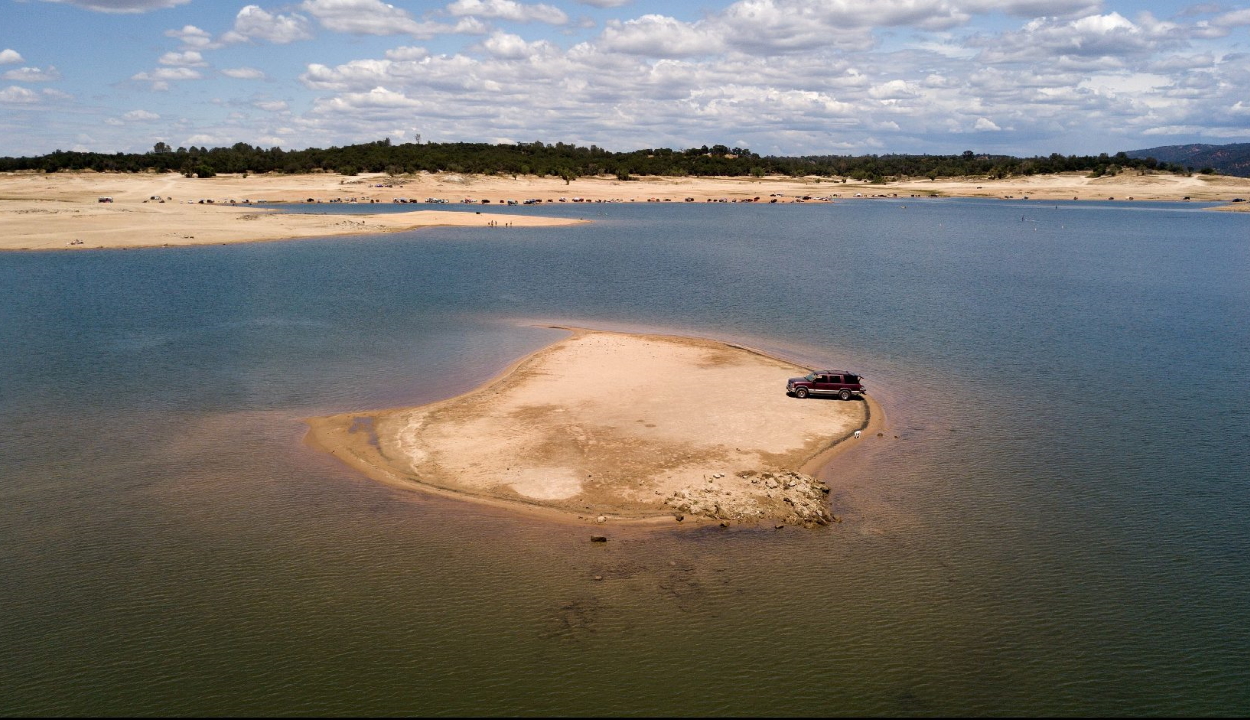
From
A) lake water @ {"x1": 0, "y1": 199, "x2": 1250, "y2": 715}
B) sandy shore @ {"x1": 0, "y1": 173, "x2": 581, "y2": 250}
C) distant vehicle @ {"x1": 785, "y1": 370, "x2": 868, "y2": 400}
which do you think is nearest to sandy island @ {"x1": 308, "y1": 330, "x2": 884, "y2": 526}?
distant vehicle @ {"x1": 785, "y1": 370, "x2": 868, "y2": 400}

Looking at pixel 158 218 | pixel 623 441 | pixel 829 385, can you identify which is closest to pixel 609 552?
pixel 623 441

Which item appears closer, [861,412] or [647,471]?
[647,471]

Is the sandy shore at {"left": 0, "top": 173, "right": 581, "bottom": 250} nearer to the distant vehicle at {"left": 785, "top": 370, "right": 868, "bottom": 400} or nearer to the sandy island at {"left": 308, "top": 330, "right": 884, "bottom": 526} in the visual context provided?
the sandy island at {"left": 308, "top": 330, "right": 884, "bottom": 526}

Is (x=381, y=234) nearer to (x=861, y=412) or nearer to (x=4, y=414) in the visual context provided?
(x=4, y=414)

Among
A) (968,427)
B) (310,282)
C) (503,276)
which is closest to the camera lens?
(968,427)

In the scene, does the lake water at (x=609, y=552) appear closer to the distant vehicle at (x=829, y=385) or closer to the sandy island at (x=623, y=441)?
the sandy island at (x=623, y=441)

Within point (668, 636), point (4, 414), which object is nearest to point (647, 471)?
point (668, 636)
